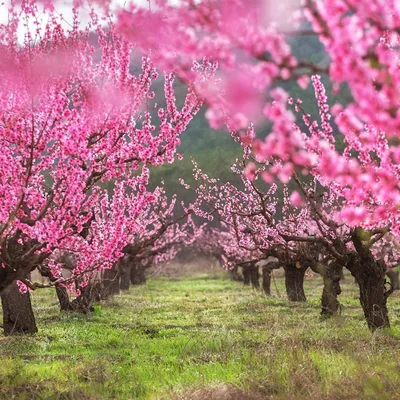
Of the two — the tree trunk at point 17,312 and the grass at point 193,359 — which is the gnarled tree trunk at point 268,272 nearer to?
the grass at point 193,359

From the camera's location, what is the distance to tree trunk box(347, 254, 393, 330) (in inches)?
481

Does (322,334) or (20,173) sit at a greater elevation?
(20,173)

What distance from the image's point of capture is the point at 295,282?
22766 mm

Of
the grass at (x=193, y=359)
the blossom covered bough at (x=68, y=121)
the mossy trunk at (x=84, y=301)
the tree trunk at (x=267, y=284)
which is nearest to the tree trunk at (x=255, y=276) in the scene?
the tree trunk at (x=267, y=284)

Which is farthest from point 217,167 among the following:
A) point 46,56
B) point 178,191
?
point 46,56

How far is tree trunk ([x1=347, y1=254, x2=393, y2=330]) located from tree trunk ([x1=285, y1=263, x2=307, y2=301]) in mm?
9775

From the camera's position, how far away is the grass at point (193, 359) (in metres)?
6.75

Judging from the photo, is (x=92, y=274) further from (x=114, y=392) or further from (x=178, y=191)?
(x=178, y=191)

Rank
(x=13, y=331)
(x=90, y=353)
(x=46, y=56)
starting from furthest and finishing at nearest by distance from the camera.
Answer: (x=13, y=331) → (x=90, y=353) → (x=46, y=56)

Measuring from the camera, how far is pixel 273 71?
3545mm

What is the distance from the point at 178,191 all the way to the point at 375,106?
10422cm

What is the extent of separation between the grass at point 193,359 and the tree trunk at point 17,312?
44 cm

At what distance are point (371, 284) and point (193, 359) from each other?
5047 millimetres

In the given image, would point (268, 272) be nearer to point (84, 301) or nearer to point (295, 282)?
point (295, 282)
